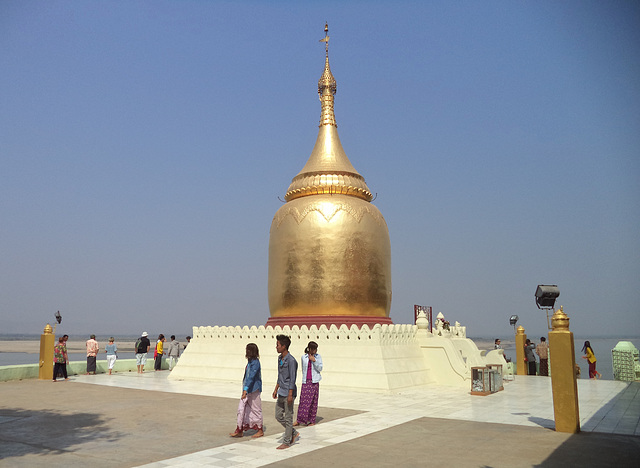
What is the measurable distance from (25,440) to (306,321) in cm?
1338

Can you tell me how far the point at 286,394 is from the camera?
9.20 metres

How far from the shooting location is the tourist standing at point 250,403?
942 centimetres

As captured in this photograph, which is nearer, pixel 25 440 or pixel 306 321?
pixel 25 440

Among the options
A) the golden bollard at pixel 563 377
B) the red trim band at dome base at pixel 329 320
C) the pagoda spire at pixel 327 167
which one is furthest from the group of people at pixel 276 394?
the pagoda spire at pixel 327 167

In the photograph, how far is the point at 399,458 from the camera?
25.3ft

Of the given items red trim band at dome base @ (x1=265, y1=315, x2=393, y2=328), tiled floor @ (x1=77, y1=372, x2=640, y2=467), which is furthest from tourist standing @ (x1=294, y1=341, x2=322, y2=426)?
red trim band at dome base @ (x1=265, y1=315, x2=393, y2=328)

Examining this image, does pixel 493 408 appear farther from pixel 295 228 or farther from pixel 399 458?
pixel 295 228

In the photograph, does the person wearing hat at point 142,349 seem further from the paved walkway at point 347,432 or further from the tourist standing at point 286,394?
the tourist standing at point 286,394

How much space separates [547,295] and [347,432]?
1547 cm

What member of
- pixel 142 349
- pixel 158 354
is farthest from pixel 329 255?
pixel 158 354

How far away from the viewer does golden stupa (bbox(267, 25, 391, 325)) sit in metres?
22.0

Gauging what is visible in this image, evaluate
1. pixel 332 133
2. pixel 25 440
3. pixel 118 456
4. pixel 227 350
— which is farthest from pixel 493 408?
pixel 332 133

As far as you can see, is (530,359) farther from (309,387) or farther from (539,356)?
(309,387)

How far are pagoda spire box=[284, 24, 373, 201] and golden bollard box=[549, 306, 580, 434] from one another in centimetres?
1482
